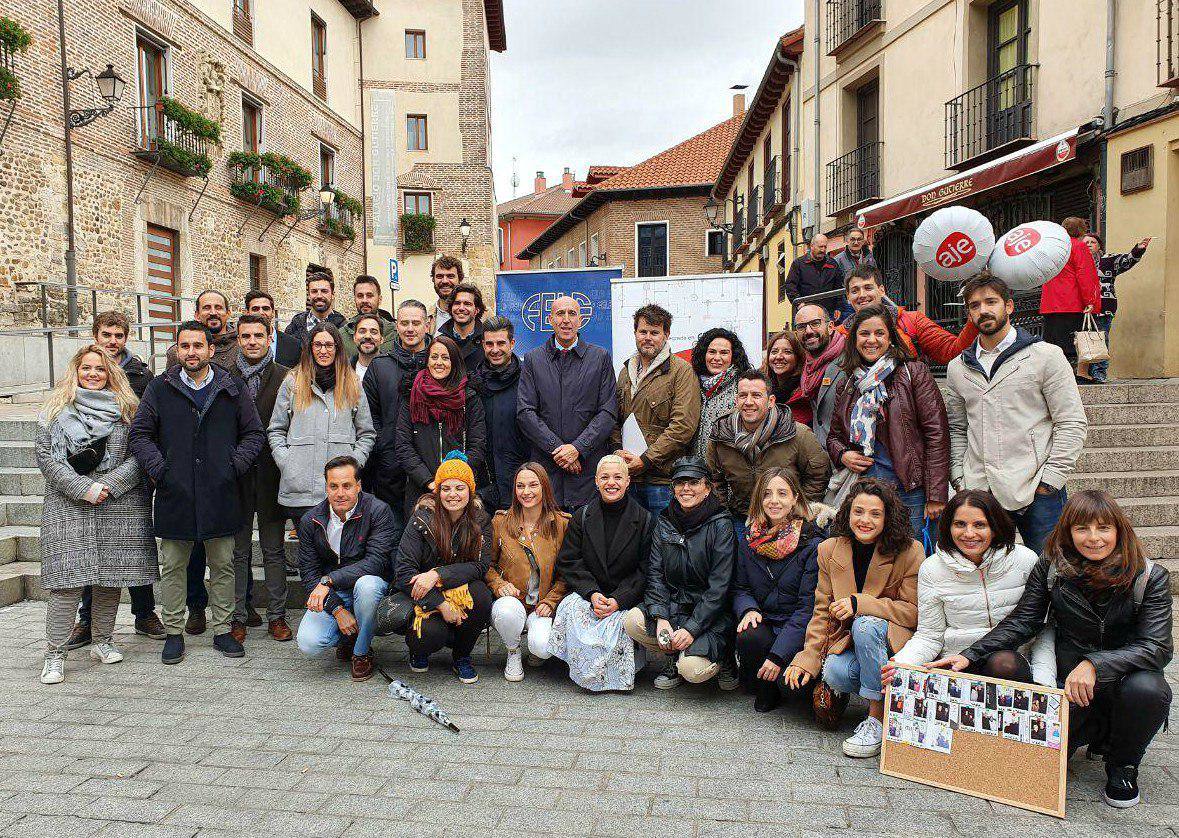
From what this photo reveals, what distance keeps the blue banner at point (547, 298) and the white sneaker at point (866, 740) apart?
13.5 feet

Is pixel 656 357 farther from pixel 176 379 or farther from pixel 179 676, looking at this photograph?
pixel 179 676

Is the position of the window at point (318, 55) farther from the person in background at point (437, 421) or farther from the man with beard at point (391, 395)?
the person in background at point (437, 421)

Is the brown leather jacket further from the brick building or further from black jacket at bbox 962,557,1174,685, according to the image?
the brick building

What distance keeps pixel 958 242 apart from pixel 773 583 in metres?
3.23

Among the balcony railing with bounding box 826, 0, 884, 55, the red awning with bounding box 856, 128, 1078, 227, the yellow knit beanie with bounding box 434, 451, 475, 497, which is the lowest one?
the yellow knit beanie with bounding box 434, 451, 475, 497

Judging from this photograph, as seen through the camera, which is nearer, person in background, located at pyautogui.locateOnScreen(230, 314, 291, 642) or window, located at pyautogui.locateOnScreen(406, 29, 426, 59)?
person in background, located at pyautogui.locateOnScreen(230, 314, 291, 642)

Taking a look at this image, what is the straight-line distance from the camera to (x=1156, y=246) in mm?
8336

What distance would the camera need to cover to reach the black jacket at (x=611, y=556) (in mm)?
4531

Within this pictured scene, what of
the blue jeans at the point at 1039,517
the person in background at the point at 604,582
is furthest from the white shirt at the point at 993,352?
the person in background at the point at 604,582

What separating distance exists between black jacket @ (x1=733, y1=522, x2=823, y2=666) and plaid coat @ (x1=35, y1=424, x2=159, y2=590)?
11.3ft

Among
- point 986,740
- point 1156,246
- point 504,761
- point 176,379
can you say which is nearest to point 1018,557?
point 986,740

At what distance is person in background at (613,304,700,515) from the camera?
16.3 ft

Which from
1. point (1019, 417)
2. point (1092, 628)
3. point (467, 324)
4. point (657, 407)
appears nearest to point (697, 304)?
point (657, 407)

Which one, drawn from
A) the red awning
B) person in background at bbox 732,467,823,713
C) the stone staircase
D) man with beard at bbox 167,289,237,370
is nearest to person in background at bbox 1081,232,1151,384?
the stone staircase
